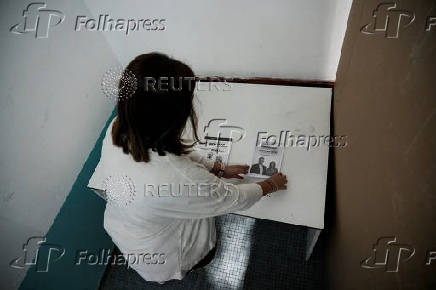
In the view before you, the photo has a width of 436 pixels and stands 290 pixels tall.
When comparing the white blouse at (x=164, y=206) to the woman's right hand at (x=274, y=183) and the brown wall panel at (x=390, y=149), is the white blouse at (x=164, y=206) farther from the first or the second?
the brown wall panel at (x=390, y=149)

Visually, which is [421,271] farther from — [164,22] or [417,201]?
[164,22]

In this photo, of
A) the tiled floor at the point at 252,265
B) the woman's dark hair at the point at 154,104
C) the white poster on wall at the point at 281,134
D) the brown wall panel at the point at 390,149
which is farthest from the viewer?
Result: the tiled floor at the point at 252,265

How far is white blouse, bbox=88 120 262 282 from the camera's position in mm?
869

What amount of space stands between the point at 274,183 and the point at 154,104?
62cm

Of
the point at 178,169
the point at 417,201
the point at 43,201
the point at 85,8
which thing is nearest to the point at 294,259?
the point at 178,169

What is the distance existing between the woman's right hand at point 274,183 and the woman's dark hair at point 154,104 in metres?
0.44

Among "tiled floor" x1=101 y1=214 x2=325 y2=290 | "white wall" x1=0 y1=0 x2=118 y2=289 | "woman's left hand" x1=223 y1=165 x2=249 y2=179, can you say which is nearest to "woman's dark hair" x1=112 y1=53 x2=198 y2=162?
"woman's left hand" x1=223 y1=165 x2=249 y2=179

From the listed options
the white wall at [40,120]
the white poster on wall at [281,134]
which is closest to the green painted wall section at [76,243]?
the white wall at [40,120]

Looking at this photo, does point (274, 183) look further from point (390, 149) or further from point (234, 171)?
point (390, 149)

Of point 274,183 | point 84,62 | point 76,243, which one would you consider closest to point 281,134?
point 274,183

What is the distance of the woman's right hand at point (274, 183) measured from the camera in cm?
111

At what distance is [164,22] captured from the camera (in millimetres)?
1450

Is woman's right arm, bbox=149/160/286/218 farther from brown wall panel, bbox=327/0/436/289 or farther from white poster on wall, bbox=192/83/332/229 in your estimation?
brown wall panel, bbox=327/0/436/289

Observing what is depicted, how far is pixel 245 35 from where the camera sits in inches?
54.5
